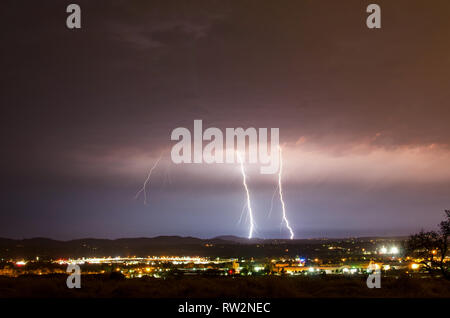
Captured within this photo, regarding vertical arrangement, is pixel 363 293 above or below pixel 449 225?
below

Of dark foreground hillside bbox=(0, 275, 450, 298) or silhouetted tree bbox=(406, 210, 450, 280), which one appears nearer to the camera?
dark foreground hillside bbox=(0, 275, 450, 298)

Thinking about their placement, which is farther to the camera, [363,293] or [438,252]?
[438,252]

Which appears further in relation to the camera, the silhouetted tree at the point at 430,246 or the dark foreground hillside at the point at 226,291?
the silhouetted tree at the point at 430,246

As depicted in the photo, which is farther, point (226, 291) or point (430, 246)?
point (430, 246)

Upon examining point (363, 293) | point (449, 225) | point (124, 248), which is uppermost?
point (449, 225)
